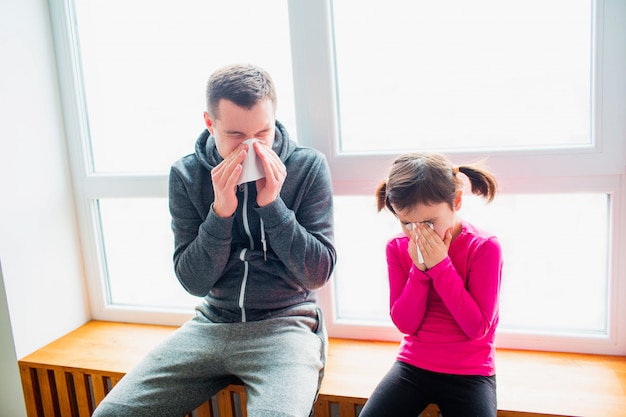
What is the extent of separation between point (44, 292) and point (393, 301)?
1206mm

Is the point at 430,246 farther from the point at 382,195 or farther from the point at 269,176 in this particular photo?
the point at 269,176

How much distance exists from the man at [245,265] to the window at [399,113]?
28 cm

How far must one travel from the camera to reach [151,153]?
1.86m

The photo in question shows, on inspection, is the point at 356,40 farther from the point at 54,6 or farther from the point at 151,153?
the point at 54,6

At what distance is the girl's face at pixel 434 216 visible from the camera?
121 centimetres

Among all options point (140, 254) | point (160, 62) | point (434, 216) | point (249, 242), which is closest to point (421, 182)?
point (434, 216)

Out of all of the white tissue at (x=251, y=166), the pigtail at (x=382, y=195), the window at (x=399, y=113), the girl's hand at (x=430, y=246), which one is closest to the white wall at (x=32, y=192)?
the window at (x=399, y=113)

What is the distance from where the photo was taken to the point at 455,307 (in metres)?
1.22

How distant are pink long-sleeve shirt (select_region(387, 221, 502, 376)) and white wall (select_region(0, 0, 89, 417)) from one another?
121 cm

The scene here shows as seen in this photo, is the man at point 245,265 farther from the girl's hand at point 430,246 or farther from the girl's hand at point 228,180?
the girl's hand at point 430,246

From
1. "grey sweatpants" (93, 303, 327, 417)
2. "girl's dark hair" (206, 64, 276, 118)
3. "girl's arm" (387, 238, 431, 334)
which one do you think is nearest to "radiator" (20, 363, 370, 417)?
"grey sweatpants" (93, 303, 327, 417)

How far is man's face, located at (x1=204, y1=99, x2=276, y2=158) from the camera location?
1292mm

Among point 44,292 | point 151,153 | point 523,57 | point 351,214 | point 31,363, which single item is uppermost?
point 523,57

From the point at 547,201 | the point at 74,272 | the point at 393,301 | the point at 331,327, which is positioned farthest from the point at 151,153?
the point at 547,201
